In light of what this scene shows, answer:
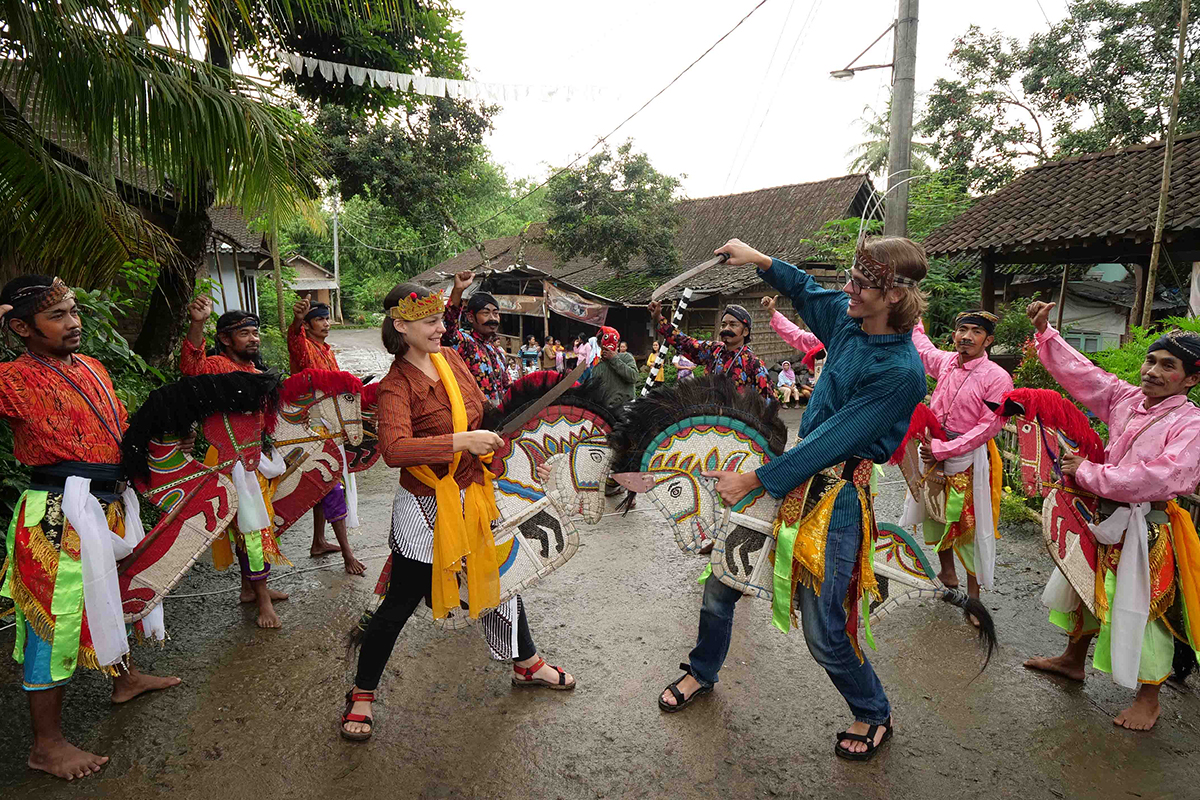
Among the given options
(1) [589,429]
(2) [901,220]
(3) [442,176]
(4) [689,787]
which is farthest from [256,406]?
(3) [442,176]

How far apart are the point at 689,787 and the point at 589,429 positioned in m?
1.39

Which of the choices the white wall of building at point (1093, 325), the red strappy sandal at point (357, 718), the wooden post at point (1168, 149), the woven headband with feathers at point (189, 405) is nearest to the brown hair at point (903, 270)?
the red strappy sandal at point (357, 718)

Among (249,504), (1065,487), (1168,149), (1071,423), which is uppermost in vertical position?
(1168,149)

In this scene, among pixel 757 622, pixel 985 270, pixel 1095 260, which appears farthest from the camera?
pixel 985 270

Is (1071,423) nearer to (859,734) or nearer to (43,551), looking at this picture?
(859,734)

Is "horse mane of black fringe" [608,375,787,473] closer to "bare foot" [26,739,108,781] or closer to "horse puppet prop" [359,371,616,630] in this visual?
"horse puppet prop" [359,371,616,630]

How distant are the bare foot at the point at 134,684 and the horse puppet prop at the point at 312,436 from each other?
36.6 inches

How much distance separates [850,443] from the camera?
7.99ft

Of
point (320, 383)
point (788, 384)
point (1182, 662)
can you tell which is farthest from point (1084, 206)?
point (320, 383)

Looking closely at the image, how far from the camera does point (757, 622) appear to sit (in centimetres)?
389

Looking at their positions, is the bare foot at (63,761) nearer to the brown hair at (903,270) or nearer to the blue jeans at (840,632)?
the blue jeans at (840,632)

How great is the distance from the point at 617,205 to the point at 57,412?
53.0 feet

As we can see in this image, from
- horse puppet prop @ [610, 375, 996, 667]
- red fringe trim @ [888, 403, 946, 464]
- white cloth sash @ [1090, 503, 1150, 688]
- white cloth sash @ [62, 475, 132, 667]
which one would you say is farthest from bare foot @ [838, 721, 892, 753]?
white cloth sash @ [62, 475, 132, 667]

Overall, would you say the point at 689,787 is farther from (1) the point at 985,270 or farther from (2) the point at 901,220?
(1) the point at 985,270
